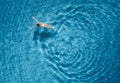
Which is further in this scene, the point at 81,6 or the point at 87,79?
the point at 81,6

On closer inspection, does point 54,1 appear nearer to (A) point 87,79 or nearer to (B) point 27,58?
(B) point 27,58

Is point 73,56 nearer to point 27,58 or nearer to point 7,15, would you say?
point 27,58

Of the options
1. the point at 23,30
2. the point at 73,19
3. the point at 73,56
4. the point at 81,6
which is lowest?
the point at 73,56

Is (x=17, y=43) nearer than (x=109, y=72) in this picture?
No

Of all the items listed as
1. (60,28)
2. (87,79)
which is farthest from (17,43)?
(87,79)

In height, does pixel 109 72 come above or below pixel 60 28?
below

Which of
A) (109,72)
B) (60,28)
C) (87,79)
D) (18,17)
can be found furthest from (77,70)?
(18,17)
